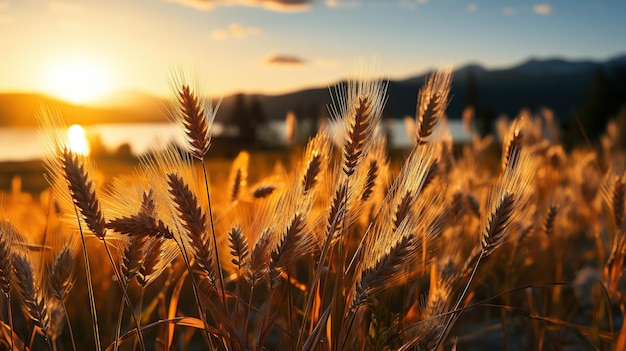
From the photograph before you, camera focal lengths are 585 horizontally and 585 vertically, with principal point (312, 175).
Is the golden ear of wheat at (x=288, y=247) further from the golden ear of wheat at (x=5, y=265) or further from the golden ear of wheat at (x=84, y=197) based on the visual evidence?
the golden ear of wheat at (x=5, y=265)

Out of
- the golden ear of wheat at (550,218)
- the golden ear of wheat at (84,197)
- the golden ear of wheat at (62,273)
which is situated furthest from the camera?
the golden ear of wheat at (550,218)

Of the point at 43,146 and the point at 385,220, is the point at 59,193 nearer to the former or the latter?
the point at 43,146

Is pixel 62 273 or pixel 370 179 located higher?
pixel 370 179

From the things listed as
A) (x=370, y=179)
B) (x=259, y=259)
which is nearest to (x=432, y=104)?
(x=370, y=179)

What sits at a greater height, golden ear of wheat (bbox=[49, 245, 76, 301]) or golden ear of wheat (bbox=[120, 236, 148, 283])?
golden ear of wheat (bbox=[120, 236, 148, 283])

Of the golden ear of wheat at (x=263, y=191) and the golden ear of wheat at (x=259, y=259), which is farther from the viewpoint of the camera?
the golden ear of wheat at (x=263, y=191)

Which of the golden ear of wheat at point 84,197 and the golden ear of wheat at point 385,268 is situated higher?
the golden ear of wheat at point 84,197

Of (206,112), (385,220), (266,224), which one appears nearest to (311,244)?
(266,224)

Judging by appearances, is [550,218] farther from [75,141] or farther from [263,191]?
[75,141]

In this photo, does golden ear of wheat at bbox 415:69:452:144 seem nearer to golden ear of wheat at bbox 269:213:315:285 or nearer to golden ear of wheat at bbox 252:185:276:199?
golden ear of wheat at bbox 269:213:315:285

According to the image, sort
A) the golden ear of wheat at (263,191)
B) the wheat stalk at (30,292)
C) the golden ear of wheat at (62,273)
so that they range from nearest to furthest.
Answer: the wheat stalk at (30,292) → the golden ear of wheat at (62,273) → the golden ear of wheat at (263,191)

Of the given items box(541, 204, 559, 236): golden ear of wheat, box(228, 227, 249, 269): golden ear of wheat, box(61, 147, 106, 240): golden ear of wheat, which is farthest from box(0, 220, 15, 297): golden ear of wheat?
box(541, 204, 559, 236): golden ear of wheat

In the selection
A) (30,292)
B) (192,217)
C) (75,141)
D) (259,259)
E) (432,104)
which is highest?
(432,104)

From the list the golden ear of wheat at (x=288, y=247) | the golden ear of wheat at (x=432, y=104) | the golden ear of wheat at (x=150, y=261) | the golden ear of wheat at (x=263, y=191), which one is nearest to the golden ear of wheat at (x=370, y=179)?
the golden ear of wheat at (x=432, y=104)
